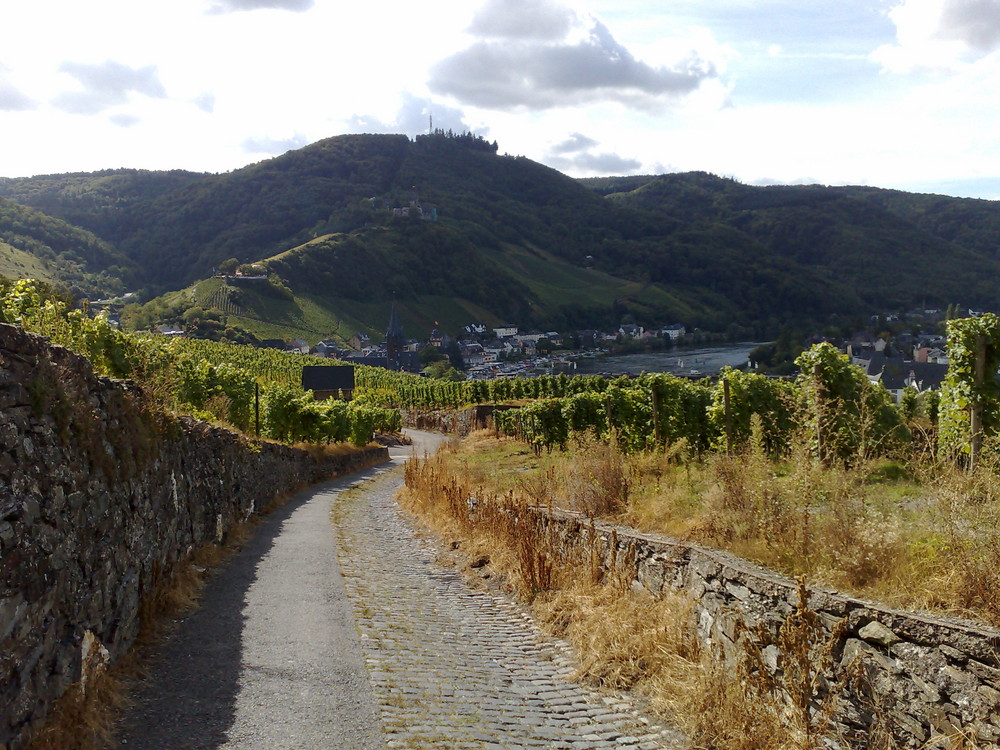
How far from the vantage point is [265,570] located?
38.3 ft

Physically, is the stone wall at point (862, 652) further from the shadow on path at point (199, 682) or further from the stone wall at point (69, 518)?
the stone wall at point (69, 518)

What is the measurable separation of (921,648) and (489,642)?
17.3 feet

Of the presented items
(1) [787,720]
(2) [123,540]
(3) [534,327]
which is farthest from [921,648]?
(3) [534,327]

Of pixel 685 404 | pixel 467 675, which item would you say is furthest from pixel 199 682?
pixel 685 404

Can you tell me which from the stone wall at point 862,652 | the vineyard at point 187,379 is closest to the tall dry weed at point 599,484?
the stone wall at point 862,652

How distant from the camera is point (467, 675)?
7.77 metres

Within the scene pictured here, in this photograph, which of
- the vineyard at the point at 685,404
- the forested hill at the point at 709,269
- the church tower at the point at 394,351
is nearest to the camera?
the vineyard at the point at 685,404

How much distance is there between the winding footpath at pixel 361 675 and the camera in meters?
5.84

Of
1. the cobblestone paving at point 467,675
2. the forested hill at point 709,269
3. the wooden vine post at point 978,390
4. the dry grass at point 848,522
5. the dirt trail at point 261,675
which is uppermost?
the forested hill at point 709,269

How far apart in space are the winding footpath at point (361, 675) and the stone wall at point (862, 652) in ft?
3.59

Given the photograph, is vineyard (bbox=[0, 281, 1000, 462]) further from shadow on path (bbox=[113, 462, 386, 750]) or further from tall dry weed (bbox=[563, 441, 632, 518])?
shadow on path (bbox=[113, 462, 386, 750])

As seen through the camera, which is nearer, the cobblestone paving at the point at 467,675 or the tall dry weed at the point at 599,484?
the cobblestone paving at the point at 467,675

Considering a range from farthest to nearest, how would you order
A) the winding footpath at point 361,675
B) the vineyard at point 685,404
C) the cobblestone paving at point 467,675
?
the vineyard at point 685,404 → the cobblestone paving at point 467,675 → the winding footpath at point 361,675

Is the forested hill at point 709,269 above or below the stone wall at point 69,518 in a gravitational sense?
above
